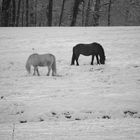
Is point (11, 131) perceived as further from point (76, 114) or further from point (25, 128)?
point (76, 114)

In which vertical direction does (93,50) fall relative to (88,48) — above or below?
below

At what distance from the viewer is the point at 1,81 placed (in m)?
11.4

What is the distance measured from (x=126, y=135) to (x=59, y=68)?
10153 mm

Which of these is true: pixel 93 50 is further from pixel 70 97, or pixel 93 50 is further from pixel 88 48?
pixel 70 97

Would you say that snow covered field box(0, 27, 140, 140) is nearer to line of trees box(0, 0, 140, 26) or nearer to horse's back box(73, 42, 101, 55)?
horse's back box(73, 42, 101, 55)

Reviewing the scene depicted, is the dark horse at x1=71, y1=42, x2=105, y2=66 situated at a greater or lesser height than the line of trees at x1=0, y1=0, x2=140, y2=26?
lesser

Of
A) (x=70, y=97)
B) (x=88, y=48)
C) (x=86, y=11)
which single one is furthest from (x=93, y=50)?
(x=86, y=11)

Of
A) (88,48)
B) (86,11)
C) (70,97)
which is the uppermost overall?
(86,11)

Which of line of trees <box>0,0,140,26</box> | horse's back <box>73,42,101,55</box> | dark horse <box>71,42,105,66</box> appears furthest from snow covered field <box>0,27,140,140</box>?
line of trees <box>0,0,140,26</box>

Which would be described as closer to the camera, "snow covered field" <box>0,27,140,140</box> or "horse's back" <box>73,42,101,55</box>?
"snow covered field" <box>0,27,140,140</box>

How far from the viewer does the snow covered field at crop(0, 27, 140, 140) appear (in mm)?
5148

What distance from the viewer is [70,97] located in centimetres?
862

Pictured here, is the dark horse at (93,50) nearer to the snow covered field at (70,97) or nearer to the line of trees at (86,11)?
the snow covered field at (70,97)

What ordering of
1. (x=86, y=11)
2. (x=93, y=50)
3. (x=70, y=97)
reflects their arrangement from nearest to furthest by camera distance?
1. (x=70, y=97)
2. (x=93, y=50)
3. (x=86, y=11)
